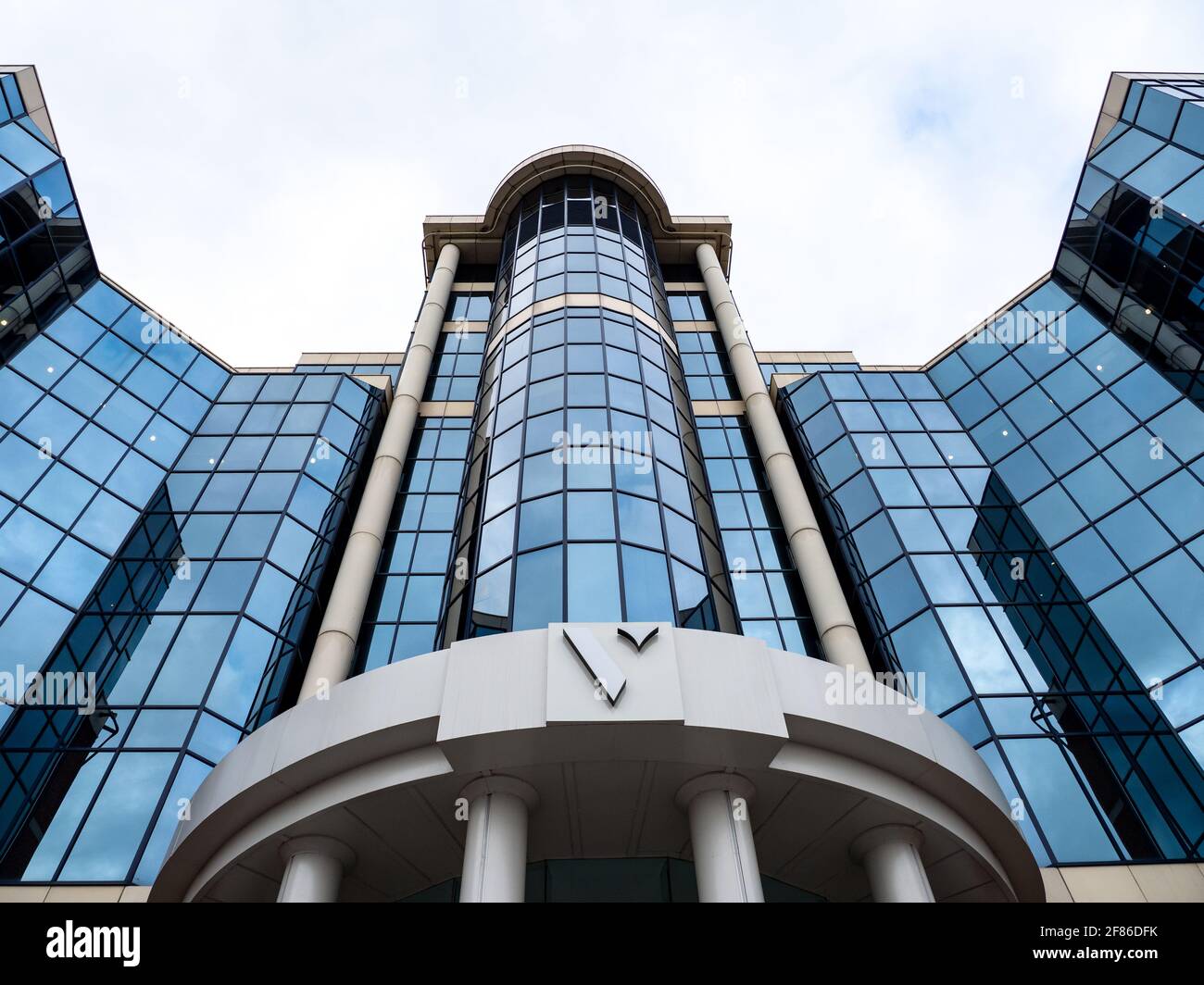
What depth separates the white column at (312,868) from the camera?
9.80 metres

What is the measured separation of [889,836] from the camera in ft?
33.5

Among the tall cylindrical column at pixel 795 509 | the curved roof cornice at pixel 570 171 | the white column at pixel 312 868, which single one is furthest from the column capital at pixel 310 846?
the curved roof cornice at pixel 570 171

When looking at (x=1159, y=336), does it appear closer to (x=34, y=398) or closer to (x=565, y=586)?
(x=565, y=586)

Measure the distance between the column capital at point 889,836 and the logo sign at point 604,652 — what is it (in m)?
3.73

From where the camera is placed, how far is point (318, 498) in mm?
23266

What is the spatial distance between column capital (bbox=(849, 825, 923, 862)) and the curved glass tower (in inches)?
170

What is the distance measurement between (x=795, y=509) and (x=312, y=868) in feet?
54.5

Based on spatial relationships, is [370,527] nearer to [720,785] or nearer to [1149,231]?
[720,785]

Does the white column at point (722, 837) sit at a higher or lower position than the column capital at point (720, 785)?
lower

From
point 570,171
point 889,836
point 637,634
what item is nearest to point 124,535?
point 637,634

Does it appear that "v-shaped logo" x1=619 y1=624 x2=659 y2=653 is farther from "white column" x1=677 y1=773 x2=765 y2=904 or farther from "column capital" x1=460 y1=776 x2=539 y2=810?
"column capital" x1=460 y1=776 x2=539 y2=810

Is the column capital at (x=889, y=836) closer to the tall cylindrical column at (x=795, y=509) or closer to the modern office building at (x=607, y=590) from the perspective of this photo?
the modern office building at (x=607, y=590)

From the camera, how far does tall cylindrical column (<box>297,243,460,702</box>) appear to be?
18.9 metres
